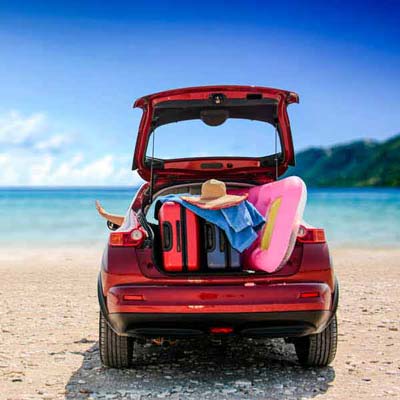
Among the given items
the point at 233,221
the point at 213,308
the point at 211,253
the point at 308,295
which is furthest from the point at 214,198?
the point at 308,295

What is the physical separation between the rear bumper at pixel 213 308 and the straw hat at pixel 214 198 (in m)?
0.58

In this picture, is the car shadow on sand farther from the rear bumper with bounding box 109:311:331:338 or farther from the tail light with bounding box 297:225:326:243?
the tail light with bounding box 297:225:326:243

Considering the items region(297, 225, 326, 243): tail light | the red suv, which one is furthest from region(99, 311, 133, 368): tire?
region(297, 225, 326, 243): tail light

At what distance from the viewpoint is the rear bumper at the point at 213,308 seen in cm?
409

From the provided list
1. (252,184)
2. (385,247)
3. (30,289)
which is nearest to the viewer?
(252,184)

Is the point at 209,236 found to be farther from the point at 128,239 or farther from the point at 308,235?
the point at 308,235

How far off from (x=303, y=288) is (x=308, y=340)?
763 mm

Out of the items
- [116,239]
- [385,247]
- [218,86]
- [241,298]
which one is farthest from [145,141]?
[385,247]

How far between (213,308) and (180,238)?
53 cm

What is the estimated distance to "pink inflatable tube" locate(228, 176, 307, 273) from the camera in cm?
421

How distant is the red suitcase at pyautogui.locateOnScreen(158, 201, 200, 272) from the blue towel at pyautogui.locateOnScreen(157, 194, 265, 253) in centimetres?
7

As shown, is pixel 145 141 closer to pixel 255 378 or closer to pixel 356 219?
pixel 255 378

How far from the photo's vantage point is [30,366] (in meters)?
5.05

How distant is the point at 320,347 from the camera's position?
471 cm
